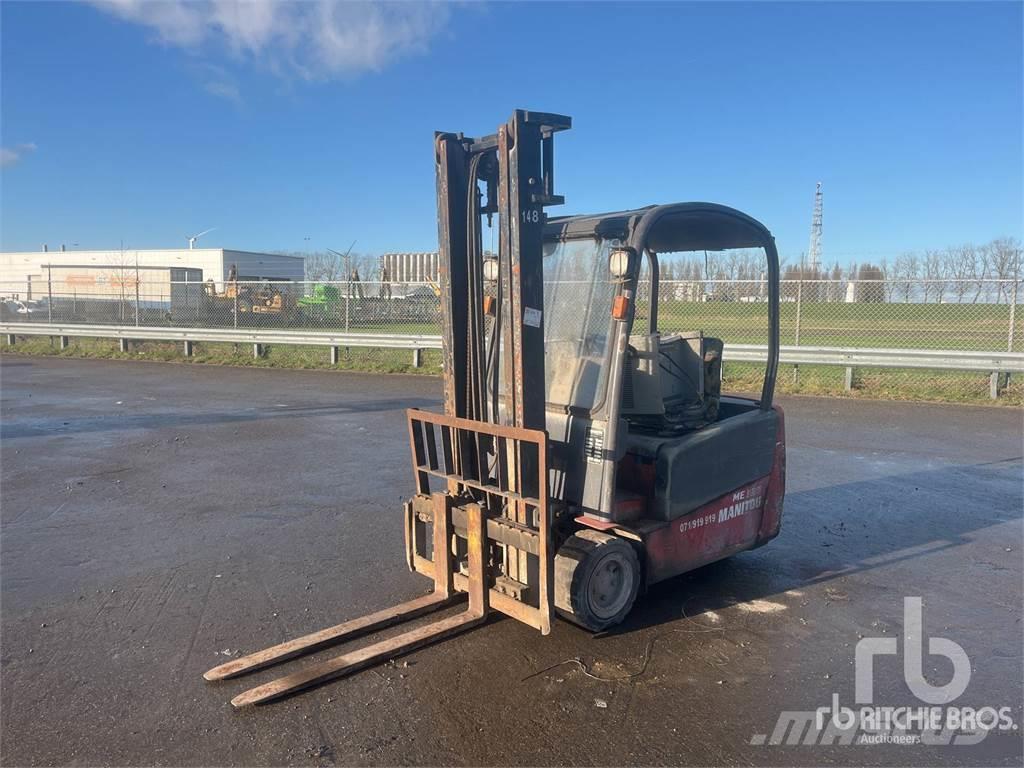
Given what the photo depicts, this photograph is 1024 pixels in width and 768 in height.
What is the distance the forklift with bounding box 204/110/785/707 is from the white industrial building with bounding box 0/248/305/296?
3256 cm

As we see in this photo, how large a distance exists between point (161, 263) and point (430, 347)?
2825cm

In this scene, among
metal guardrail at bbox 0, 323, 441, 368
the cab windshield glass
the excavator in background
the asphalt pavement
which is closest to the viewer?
the asphalt pavement

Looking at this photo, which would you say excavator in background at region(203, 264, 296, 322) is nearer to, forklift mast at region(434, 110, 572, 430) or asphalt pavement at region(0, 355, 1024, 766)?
asphalt pavement at region(0, 355, 1024, 766)

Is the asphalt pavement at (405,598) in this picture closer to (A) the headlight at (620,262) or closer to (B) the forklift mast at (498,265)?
(B) the forklift mast at (498,265)

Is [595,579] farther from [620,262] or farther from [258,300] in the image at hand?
[258,300]

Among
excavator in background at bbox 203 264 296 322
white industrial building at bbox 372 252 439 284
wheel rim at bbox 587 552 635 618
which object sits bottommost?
wheel rim at bbox 587 552 635 618

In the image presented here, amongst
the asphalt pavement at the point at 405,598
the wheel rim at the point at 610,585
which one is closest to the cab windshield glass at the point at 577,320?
the wheel rim at the point at 610,585

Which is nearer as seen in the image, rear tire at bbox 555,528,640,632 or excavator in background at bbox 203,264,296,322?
rear tire at bbox 555,528,640,632

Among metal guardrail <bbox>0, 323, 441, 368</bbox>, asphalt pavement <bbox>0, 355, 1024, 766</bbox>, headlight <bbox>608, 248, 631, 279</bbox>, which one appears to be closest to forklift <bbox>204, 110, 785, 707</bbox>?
headlight <bbox>608, 248, 631, 279</bbox>

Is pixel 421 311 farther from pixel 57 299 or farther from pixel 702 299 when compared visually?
pixel 57 299

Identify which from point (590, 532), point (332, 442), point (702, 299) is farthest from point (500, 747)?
point (702, 299)

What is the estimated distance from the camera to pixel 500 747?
322 cm

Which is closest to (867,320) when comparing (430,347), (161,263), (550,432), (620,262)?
(430,347)

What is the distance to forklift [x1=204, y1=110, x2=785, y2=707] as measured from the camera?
13.2 feet
